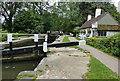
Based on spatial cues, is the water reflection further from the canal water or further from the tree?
the tree

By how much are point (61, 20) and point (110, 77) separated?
32503mm

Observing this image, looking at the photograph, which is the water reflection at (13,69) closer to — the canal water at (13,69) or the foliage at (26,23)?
the canal water at (13,69)

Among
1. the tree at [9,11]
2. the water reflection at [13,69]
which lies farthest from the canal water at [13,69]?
the tree at [9,11]

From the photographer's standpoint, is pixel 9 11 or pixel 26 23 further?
pixel 26 23

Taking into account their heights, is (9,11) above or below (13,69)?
above

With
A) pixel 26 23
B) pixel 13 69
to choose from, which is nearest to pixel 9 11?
pixel 26 23

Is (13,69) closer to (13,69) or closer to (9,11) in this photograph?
(13,69)

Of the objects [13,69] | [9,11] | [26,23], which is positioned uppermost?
[9,11]

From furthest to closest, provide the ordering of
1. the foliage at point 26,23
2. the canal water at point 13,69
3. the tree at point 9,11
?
the foliage at point 26,23 → the tree at point 9,11 → the canal water at point 13,69

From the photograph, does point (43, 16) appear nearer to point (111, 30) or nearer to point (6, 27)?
point (6, 27)

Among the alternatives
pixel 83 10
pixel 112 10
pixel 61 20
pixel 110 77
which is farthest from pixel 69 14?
pixel 110 77

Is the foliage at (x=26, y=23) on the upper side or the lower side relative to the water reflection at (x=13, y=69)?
upper

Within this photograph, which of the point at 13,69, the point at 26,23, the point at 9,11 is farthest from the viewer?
the point at 26,23

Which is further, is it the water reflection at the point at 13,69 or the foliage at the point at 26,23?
the foliage at the point at 26,23
